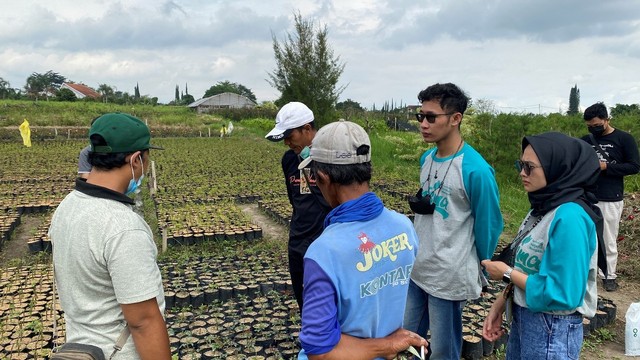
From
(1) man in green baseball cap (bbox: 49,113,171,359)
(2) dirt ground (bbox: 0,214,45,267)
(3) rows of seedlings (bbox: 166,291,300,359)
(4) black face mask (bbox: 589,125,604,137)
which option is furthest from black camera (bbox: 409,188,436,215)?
(2) dirt ground (bbox: 0,214,45,267)

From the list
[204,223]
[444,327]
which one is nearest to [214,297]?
[204,223]

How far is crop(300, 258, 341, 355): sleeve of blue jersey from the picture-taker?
3.81 feet

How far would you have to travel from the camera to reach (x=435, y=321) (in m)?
2.19

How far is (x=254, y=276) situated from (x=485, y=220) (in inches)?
122

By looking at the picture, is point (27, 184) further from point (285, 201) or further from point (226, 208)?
point (285, 201)

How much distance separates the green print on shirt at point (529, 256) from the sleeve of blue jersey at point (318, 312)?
0.99 m

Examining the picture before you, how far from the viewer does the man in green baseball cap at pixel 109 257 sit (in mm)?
1335

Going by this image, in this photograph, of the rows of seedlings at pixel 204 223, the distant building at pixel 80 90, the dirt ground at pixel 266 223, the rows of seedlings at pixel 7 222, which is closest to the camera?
the rows of seedlings at pixel 204 223

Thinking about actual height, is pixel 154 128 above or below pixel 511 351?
above

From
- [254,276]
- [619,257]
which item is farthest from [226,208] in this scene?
[619,257]

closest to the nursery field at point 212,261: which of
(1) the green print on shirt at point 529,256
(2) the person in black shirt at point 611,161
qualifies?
(2) the person in black shirt at point 611,161

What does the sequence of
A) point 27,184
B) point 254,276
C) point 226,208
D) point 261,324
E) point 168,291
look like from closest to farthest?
point 261,324
point 168,291
point 254,276
point 226,208
point 27,184

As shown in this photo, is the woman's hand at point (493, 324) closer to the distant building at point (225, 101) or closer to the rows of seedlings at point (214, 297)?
the rows of seedlings at point (214, 297)

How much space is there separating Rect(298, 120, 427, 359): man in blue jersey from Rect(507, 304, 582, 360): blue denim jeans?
0.63 metres
